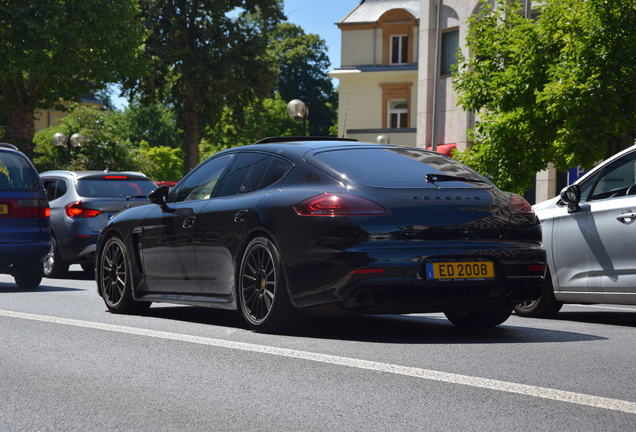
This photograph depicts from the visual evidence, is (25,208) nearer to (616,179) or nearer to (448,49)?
(616,179)

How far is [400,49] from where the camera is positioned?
51406mm

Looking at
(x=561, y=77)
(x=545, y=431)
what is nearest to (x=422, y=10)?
(x=561, y=77)

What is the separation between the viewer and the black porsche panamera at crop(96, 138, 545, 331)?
7746mm

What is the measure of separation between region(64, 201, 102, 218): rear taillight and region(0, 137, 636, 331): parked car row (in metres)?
6.05

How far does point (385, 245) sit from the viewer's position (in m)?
7.72

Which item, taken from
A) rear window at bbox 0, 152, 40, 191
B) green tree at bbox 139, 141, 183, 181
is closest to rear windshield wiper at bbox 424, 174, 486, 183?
rear window at bbox 0, 152, 40, 191

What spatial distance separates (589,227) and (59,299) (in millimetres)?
5695

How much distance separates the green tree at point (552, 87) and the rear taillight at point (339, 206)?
41.6 ft

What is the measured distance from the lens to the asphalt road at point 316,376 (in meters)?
5.14

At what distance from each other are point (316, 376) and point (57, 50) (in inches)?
1408

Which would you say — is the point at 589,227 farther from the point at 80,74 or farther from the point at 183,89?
the point at 183,89

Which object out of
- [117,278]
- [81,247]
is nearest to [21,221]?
[81,247]

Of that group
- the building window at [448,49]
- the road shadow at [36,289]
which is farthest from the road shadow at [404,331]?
the building window at [448,49]

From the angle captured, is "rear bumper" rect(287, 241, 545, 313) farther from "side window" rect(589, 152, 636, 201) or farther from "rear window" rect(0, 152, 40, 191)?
"rear window" rect(0, 152, 40, 191)
